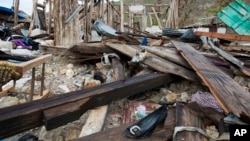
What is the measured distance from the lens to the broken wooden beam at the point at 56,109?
1.40 meters

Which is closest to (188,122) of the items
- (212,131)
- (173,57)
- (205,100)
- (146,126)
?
(212,131)

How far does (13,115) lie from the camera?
141 cm

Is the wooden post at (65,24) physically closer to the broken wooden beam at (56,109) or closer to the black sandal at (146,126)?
the broken wooden beam at (56,109)

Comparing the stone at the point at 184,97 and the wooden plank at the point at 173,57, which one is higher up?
the wooden plank at the point at 173,57

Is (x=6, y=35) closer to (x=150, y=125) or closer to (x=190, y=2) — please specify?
(x=150, y=125)

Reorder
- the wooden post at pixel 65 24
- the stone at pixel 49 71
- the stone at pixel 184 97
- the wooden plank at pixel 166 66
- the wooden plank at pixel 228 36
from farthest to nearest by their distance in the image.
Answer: the wooden post at pixel 65 24 → the wooden plank at pixel 228 36 → the stone at pixel 49 71 → the wooden plank at pixel 166 66 → the stone at pixel 184 97

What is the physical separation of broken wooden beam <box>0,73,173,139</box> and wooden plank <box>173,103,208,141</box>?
59cm

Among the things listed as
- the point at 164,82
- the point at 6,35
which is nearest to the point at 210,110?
the point at 164,82

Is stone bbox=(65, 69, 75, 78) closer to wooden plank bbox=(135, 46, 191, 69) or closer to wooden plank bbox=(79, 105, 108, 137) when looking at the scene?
wooden plank bbox=(135, 46, 191, 69)

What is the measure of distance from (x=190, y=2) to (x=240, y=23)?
7.16 m

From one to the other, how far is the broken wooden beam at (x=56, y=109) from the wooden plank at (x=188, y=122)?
59cm

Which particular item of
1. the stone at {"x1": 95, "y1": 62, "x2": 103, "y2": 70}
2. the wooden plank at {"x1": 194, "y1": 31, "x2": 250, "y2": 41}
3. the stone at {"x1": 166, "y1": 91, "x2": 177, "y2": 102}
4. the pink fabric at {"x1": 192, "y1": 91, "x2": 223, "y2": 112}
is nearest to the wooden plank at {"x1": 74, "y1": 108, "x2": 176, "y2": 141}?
the pink fabric at {"x1": 192, "y1": 91, "x2": 223, "y2": 112}

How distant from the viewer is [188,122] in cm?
164

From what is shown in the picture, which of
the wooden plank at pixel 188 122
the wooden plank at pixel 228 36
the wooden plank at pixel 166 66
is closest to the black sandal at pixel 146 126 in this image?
the wooden plank at pixel 188 122
